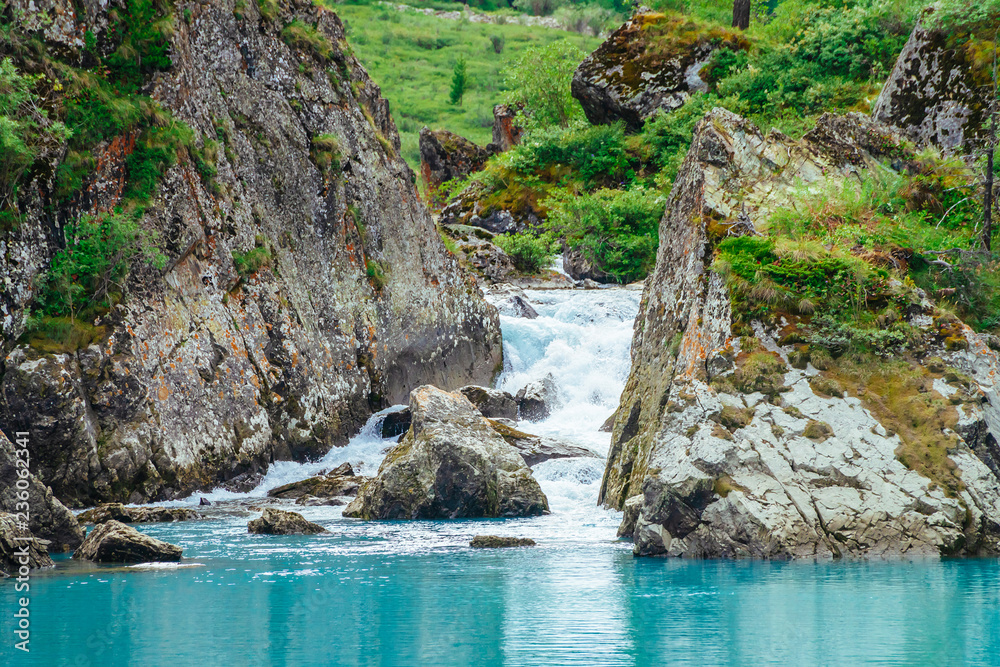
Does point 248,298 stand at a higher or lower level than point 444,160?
lower

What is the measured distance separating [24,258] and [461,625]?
501 inches

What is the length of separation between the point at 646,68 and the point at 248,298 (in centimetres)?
2772

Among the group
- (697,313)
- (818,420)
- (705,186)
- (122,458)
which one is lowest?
(122,458)

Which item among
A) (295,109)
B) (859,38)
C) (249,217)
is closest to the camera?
(249,217)

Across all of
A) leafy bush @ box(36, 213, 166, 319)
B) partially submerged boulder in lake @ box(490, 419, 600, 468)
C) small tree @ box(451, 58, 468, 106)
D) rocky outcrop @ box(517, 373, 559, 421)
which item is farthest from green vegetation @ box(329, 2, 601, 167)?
leafy bush @ box(36, 213, 166, 319)

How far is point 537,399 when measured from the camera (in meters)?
24.7

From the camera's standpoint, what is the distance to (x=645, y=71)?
42219 mm

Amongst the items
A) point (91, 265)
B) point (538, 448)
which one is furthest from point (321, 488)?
point (91, 265)

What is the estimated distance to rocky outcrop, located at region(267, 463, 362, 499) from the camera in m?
17.9

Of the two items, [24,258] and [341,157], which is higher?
[341,157]

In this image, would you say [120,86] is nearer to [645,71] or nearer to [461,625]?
[461,625]

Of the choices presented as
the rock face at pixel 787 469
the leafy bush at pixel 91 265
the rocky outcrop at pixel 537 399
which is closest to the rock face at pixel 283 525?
the rock face at pixel 787 469

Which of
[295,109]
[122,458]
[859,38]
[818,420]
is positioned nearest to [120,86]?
[295,109]

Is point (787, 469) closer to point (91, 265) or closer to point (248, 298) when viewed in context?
point (91, 265)
